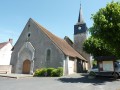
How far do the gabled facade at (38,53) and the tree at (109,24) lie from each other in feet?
22.7

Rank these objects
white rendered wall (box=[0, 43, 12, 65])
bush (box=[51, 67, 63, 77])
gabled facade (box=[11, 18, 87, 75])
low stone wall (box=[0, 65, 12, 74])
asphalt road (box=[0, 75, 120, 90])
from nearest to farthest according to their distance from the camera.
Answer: asphalt road (box=[0, 75, 120, 90]) < bush (box=[51, 67, 63, 77]) < gabled facade (box=[11, 18, 87, 75]) < low stone wall (box=[0, 65, 12, 74]) < white rendered wall (box=[0, 43, 12, 65])

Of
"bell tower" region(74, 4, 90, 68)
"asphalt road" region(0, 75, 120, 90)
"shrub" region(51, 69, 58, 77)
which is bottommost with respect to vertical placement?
"asphalt road" region(0, 75, 120, 90)

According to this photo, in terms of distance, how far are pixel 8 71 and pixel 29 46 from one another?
6057 mm

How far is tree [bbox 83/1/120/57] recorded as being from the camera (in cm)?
1853

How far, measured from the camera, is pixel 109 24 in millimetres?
18469

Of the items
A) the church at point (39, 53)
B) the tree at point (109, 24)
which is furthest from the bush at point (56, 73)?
the tree at point (109, 24)

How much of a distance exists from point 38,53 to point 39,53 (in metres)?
0.25

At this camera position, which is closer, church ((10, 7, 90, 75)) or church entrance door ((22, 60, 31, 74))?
church ((10, 7, 90, 75))

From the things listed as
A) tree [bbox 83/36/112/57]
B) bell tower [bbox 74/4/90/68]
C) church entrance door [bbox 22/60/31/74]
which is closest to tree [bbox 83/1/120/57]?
tree [bbox 83/36/112/57]

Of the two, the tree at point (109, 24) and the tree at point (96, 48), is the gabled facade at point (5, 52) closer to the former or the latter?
the tree at point (96, 48)

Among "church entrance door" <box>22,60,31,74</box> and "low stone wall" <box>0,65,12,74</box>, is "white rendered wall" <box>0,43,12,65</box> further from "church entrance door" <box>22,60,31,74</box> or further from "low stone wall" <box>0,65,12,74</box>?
"church entrance door" <box>22,60,31,74</box>

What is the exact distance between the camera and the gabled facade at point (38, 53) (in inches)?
969

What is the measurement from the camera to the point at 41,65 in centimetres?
2614

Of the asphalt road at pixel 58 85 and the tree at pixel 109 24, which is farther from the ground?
the tree at pixel 109 24
